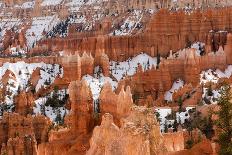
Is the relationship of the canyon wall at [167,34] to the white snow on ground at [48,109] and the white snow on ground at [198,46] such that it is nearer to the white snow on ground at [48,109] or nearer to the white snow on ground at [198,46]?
the white snow on ground at [198,46]

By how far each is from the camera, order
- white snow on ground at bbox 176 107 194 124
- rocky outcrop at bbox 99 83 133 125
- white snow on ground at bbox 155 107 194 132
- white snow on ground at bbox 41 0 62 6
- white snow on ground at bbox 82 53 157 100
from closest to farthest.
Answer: rocky outcrop at bbox 99 83 133 125
white snow on ground at bbox 155 107 194 132
white snow on ground at bbox 176 107 194 124
white snow on ground at bbox 82 53 157 100
white snow on ground at bbox 41 0 62 6

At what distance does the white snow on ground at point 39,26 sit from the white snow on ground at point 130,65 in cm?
4200

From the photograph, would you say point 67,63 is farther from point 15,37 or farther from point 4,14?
point 4,14

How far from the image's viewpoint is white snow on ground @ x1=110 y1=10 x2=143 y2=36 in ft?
375

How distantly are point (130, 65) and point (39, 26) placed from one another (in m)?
57.4

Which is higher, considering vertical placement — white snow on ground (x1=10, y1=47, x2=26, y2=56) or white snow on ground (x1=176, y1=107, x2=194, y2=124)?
white snow on ground (x1=176, y1=107, x2=194, y2=124)

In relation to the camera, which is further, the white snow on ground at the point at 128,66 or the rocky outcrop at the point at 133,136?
the white snow on ground at the point at 128,66

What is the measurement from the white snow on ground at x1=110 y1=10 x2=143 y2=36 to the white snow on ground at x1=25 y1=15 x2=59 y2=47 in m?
19.5

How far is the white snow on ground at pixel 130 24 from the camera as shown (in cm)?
11419

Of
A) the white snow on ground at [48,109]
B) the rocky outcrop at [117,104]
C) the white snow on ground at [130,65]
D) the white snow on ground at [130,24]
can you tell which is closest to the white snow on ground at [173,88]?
the white snow on ground at [130,65]

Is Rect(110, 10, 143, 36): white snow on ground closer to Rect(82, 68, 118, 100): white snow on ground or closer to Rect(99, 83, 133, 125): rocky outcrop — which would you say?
Rect(82, 68, 118, 100): white snow on ground

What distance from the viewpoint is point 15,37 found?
130 metres

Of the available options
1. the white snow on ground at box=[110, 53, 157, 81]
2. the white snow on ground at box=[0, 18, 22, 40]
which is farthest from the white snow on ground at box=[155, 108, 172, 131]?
the white snow on ground at box=[0, 18, 22, 40]

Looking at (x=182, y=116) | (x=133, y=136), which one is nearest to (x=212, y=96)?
(x=182, y=116)
